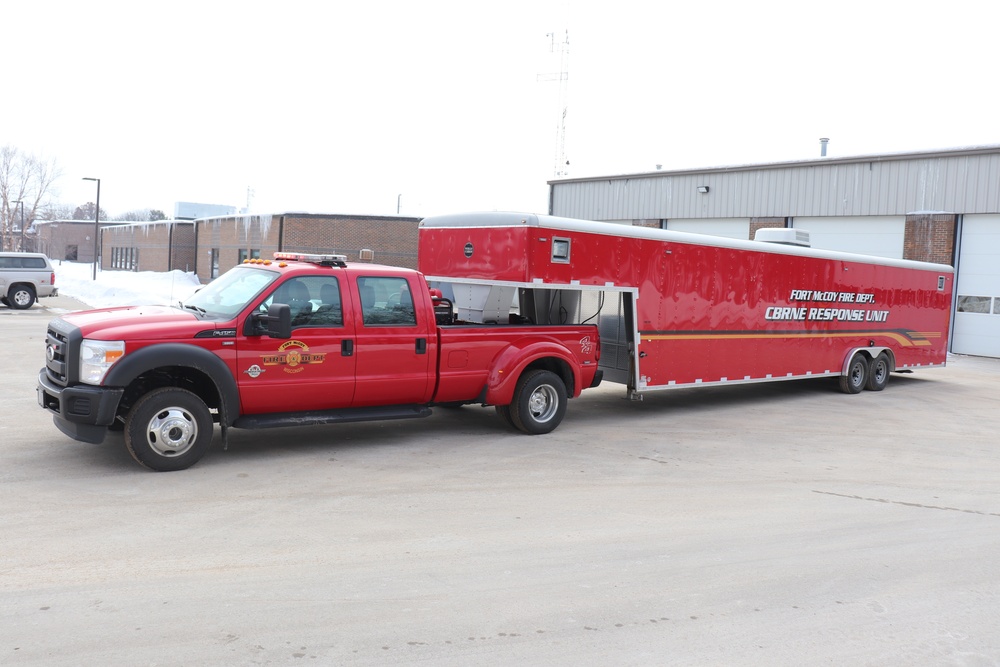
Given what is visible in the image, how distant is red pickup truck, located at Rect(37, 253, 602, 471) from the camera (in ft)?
26.1

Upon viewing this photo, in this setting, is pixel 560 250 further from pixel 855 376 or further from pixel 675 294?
pixel 855 376

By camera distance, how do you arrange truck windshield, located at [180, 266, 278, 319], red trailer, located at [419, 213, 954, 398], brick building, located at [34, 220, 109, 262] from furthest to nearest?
1. brick building, located at [34, 220, 109, 262]
2. red trailer, located at [419, 213, 954, 398]
3. truck windshield, located at [180, 266, 278, 319]

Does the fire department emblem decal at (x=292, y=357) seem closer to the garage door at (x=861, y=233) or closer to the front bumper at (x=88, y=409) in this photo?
the front bumper at (x=88, y=409)

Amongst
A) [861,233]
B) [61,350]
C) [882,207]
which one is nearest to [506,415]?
[61,350]

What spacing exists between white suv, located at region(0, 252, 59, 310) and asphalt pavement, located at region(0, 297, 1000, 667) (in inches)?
844

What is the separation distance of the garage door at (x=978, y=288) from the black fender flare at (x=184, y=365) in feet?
79.6

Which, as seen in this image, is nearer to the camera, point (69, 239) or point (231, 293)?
point (231, 293)

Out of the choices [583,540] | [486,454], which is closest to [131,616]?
[583,540]

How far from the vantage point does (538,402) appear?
430 inches

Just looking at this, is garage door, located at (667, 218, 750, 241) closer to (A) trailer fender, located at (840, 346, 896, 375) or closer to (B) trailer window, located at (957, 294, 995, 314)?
(B) trailer window, located at (957, 294, 995, 314)

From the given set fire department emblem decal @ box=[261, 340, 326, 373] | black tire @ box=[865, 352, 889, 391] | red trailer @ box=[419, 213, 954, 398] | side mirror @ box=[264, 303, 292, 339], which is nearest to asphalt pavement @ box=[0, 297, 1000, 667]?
fire department emblem decal @ box=[261, 340, 326, 373]

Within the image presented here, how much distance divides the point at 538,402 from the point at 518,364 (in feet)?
2.36

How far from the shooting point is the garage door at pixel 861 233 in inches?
1083

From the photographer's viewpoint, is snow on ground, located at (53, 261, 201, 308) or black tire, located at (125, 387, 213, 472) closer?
black tire, located at (125, 387, 213, 472)
